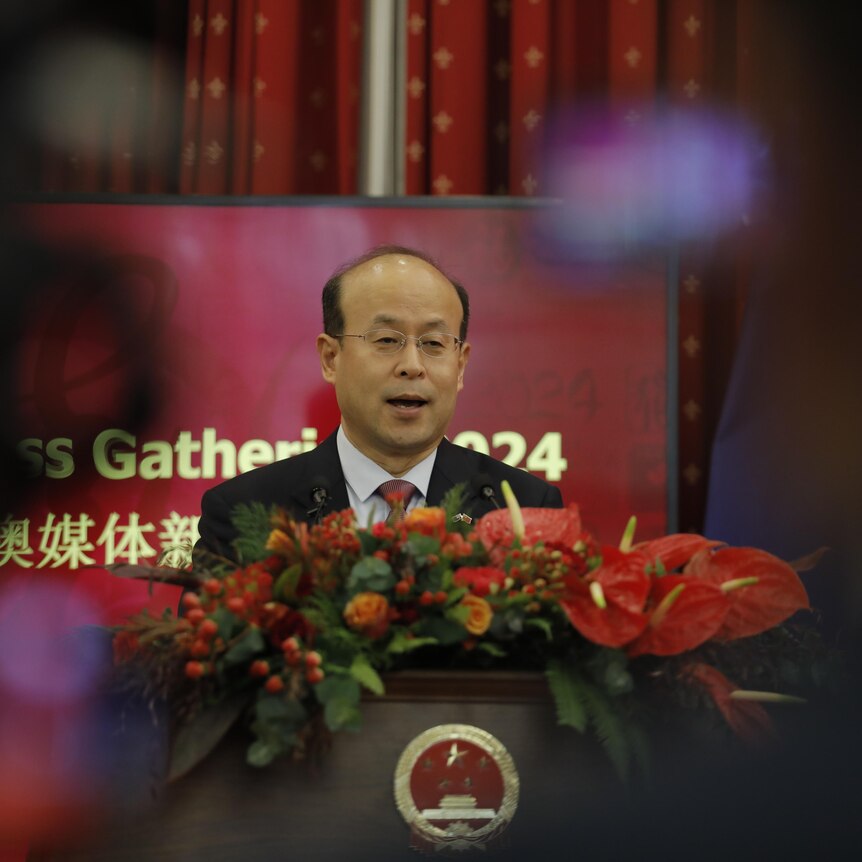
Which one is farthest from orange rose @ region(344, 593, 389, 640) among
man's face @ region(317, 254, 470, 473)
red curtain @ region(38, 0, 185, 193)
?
red curtain @ region(38, 0, 185, 193)

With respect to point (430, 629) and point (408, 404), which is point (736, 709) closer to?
point (430, 629)

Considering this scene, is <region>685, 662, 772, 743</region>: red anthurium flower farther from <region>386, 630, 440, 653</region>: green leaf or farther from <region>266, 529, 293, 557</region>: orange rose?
<region>266, 529, 293, 557</region>: orange rose

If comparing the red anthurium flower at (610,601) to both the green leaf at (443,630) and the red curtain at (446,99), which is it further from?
the red curtain at (446,99)

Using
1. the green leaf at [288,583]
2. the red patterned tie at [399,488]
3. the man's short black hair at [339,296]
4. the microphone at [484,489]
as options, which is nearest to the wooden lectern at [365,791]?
the green leaf at [288,583]

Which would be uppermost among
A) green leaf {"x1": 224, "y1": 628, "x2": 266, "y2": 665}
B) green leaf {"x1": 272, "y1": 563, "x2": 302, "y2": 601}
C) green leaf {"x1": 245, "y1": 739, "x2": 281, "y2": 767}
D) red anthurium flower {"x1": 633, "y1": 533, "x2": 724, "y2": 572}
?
red anthurium flower {"x1": 633, "y1": 533, "x2": 724, "y2": 572}

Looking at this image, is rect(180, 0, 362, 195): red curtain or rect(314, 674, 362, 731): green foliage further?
rect(180, 0, 362, 195): red curtain

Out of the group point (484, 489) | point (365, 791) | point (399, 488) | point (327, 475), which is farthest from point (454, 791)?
point (327, 475)

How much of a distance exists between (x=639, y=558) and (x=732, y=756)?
181 millimetres

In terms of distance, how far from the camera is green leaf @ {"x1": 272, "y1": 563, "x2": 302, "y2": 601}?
0.95m

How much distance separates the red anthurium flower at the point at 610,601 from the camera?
0.91 m

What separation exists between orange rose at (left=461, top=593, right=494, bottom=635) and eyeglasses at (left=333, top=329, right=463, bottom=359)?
0.98 meters

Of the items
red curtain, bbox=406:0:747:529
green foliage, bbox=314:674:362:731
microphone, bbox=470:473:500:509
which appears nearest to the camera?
green foliage, bbox=314:674:362:731

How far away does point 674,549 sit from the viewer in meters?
1.08

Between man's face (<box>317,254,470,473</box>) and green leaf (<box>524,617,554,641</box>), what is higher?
man's face (<box>317,254,470,473</box>)
